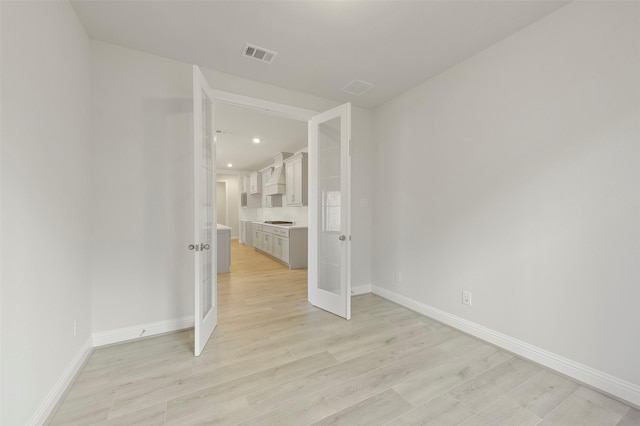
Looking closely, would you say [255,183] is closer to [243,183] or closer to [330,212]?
[243,183]

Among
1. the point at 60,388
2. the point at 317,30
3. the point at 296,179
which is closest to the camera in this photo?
the point at 60,388

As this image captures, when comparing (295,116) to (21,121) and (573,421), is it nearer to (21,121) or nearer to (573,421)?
(21,121)

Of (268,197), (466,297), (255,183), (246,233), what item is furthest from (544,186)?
(246,233)

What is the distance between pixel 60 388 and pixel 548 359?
11.6 feet

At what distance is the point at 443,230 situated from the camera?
9.25 ft

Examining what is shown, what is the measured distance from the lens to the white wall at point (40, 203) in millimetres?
1240

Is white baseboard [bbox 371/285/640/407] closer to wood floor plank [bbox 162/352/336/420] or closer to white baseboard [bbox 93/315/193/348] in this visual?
wood floor plank [bbox 162/352/336/420]

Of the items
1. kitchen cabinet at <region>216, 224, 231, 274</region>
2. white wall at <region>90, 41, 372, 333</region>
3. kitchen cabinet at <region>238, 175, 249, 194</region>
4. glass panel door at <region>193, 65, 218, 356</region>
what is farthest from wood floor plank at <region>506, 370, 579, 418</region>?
kitchen cabinet at <region>238, 175, 249, 194</region>

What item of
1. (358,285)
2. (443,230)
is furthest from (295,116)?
(358,285)

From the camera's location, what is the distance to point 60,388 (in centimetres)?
166

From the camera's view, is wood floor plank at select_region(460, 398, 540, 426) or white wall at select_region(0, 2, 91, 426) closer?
white wall at select_region(0, 2, 91, 426)

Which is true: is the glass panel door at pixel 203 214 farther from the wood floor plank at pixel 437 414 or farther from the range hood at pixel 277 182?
the range hood at pixel 277 182

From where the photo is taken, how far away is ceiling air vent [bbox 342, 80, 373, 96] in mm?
3064

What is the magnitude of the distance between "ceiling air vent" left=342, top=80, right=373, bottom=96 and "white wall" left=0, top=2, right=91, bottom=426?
255cm
